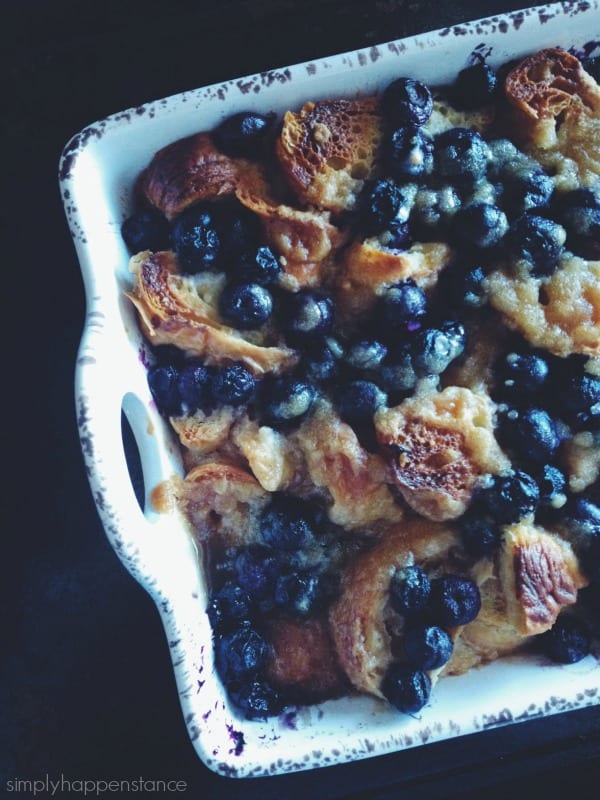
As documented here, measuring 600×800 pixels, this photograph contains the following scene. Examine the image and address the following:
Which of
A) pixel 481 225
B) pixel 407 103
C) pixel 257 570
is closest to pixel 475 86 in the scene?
pixel 407 103

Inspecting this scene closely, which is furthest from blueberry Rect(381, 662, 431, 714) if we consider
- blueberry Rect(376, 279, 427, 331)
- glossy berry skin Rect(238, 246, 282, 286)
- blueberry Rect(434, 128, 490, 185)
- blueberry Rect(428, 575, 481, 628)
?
blueberry Rect(434, 128, 490, 185)

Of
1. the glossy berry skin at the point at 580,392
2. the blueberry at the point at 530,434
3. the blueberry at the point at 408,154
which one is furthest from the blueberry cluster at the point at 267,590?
the blueberry at the point at 408,154

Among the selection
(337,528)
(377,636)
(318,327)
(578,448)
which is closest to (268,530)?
(337,528)

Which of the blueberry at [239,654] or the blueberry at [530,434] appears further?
the blueberry at [239,654]

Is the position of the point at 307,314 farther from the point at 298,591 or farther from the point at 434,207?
the point at 298,591

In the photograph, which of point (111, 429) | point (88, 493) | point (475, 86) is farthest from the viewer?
point (88, 493)

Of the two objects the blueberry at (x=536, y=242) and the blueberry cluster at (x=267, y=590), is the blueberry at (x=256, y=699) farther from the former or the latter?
the blueberry at (x=536, y=242)
